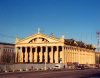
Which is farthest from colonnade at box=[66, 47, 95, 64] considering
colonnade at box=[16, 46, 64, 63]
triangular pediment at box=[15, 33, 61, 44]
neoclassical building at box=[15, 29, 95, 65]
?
triangular pediment at box=[15, 33, 61, 44]

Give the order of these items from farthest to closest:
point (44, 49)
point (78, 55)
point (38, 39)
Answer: point (78, 55), point (44, 49), point (38, 39)

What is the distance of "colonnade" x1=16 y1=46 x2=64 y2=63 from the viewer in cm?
12519

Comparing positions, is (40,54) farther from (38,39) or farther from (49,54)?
(38,39)

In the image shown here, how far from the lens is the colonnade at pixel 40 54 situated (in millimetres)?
125188

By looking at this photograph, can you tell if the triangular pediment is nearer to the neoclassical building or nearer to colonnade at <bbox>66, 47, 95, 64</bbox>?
the neoclassical building

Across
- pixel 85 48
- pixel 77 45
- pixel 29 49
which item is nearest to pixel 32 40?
pixel 29 49

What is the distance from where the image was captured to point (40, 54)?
420 feet

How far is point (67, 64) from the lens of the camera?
121 meters

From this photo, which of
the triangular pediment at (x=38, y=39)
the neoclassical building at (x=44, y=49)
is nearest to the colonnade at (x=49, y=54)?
the neoclassical building at (x=44, y=49)

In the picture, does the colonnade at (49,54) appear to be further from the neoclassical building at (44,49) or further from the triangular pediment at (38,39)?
the triangular pediment at (38,39)

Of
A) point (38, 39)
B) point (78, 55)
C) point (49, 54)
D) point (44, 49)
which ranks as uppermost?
point (38, 39)

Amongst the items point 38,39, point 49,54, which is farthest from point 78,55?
point 38,39

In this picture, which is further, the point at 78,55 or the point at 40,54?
the point at 78,55

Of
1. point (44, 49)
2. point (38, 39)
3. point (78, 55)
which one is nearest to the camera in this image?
point (38, 39)
